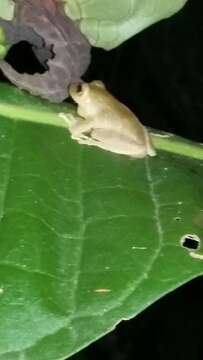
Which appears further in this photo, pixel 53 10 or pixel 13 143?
pixel 53 10

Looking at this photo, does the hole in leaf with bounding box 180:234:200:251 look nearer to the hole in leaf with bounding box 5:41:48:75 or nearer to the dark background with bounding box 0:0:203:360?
the hole in leaf with bounding box 5:41:48:75

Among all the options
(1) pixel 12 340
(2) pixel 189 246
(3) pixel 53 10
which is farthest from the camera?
(3) pixel 53 10

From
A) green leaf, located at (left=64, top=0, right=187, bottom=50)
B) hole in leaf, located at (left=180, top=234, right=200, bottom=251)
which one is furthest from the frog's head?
hole in leaf, located at (left=180, top=234, right=200, bottom=251)

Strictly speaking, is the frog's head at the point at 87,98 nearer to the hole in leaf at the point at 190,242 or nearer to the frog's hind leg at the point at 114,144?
the frog's hind leg at the point at 114,144

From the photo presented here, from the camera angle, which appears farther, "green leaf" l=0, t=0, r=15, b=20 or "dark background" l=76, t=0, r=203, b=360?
"dark background" l=76, t=0, r=203, b=360

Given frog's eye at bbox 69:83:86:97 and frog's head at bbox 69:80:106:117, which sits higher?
frog's eye at bbox 69:83:86:97

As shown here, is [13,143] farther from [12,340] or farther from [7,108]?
[12,340]

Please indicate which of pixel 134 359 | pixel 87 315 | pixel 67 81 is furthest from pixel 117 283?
pixel 134 359
